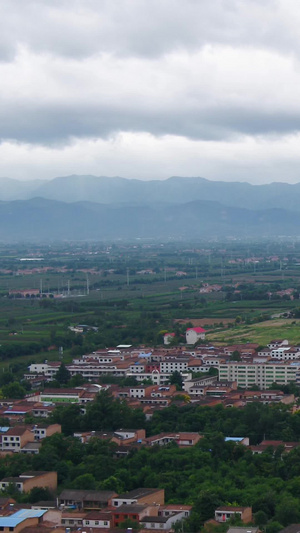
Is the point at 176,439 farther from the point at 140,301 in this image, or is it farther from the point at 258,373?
the point at 140,301

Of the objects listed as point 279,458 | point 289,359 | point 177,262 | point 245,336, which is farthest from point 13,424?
point 177,262

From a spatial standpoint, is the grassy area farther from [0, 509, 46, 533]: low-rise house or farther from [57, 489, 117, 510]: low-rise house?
[0, 509, 46, 533]: low-rise house

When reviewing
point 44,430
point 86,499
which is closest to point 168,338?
point 44,430

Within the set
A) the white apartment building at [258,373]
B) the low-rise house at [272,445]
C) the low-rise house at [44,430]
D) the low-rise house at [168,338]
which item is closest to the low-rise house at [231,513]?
the low-rise house at [272,445]


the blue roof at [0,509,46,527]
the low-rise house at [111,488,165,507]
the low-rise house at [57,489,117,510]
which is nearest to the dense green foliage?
the low-rise house at [111,488,165,507]

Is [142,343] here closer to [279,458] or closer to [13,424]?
[13,424]
